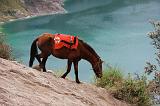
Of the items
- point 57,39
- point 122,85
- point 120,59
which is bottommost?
point 120,59

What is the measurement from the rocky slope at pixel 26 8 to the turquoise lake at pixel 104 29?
15.3 ft

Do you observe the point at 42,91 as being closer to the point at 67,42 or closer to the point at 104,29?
the point at 67,42

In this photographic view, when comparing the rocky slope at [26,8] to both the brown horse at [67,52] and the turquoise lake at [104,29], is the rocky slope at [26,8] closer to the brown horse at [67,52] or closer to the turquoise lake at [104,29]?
the turquoise lake at [104,29]

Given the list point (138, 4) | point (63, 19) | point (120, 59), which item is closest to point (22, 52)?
point (120, 59)

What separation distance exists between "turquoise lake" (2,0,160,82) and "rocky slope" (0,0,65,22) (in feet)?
15.3

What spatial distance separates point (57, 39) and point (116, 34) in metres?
80.1

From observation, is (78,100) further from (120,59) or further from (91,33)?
(91,33)

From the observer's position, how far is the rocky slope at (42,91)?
9.14 m

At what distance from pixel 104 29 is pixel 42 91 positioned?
87.9 metres

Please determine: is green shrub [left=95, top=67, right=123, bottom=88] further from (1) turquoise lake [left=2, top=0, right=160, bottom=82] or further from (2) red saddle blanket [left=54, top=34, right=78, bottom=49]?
(1) turquoise lake [left=2, top=0, right=160, bottom=82]

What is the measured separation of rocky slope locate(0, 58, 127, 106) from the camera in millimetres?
9141

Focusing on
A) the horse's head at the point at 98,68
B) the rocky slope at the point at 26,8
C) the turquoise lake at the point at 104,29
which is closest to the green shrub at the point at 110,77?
the horse's head at the point at 98,68

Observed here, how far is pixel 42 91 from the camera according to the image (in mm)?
10555

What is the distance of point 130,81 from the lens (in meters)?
12.6
